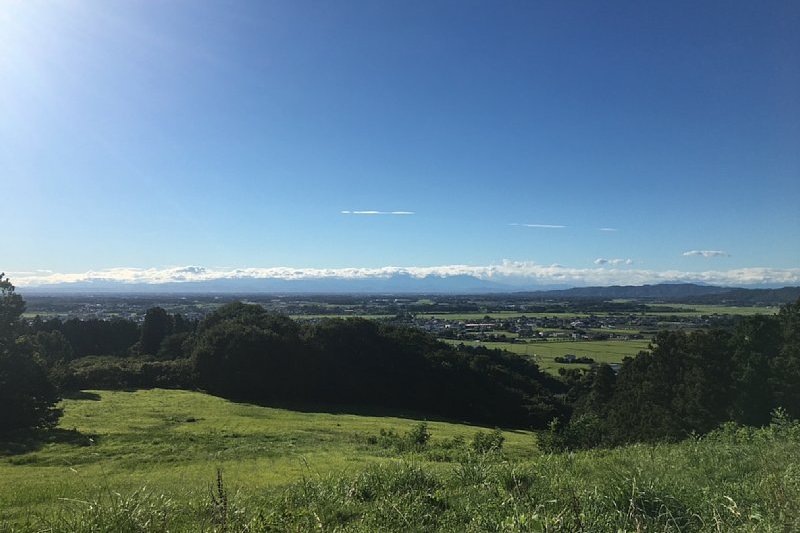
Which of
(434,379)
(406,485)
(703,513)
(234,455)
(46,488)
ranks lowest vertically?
(434,379)

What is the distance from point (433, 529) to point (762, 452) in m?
7.07

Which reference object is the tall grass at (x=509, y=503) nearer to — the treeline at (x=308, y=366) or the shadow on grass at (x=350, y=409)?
the shadow on grass at (x=350, y=409)

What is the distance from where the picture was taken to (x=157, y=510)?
533 cm

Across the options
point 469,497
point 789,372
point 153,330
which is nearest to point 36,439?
point 469,497

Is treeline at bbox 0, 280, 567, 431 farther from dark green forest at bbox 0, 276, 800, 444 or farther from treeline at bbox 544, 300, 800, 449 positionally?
treeline at bbox 544, 300, 800, 449

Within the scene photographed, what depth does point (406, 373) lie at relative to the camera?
188ft

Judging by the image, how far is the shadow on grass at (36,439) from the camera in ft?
66.5

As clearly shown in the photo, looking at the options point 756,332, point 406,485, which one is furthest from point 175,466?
point 756,332

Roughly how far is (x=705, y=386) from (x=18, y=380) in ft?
139

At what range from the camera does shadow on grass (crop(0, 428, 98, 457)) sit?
2028cm

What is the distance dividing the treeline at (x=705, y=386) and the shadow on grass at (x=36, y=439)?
76.4 ft

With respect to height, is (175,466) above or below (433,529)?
below

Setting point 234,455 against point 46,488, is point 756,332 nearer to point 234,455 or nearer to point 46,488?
point 234,455

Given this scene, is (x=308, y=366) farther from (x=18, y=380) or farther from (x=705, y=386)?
(x=705, y=386)
